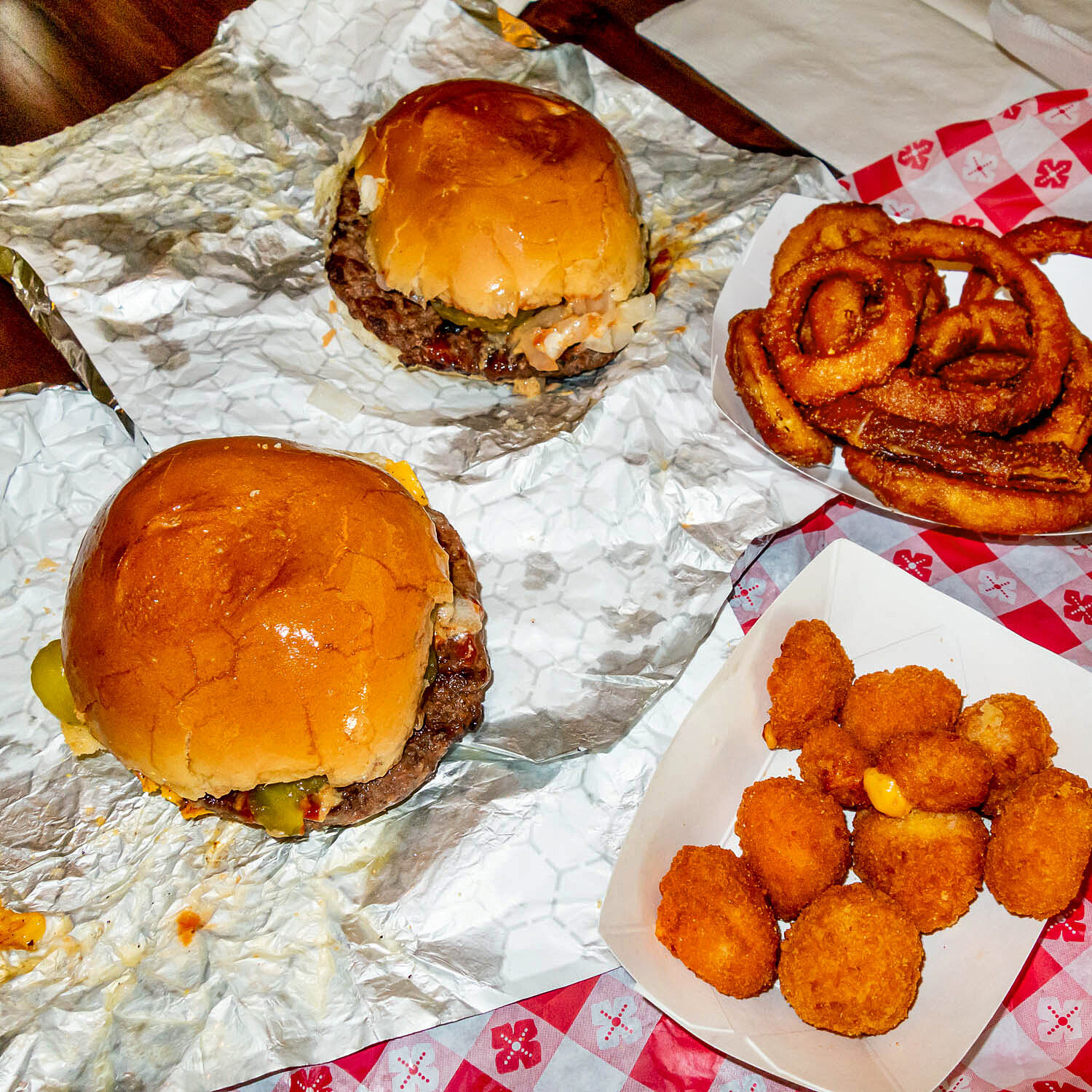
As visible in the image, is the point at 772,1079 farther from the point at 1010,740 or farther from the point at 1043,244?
the point at 1043,244

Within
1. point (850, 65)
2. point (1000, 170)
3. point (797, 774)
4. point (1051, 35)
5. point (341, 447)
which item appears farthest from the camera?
point (850, 65)

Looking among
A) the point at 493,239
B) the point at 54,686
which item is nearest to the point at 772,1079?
the point at 54,686

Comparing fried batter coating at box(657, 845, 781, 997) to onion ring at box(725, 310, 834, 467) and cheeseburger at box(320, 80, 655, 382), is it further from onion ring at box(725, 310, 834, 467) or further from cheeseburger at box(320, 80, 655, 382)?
cheeseburger at box(320, 80, 655, 382)

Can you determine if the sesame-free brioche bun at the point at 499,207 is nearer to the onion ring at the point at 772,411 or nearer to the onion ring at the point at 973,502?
the onion ring at the point at 772,411

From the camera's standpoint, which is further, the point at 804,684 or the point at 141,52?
the point at 141,52

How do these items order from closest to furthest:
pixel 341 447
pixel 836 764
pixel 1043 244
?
pixel 836 764
pixel 1043 244
pixel 341 447

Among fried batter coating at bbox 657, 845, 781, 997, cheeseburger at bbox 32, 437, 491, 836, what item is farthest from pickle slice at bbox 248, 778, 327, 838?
fried batter coating at bbox 657, 845, 781, 997

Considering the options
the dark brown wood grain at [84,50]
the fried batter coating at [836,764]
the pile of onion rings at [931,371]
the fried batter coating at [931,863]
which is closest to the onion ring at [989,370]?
the pile of onion rings at [931,371]
